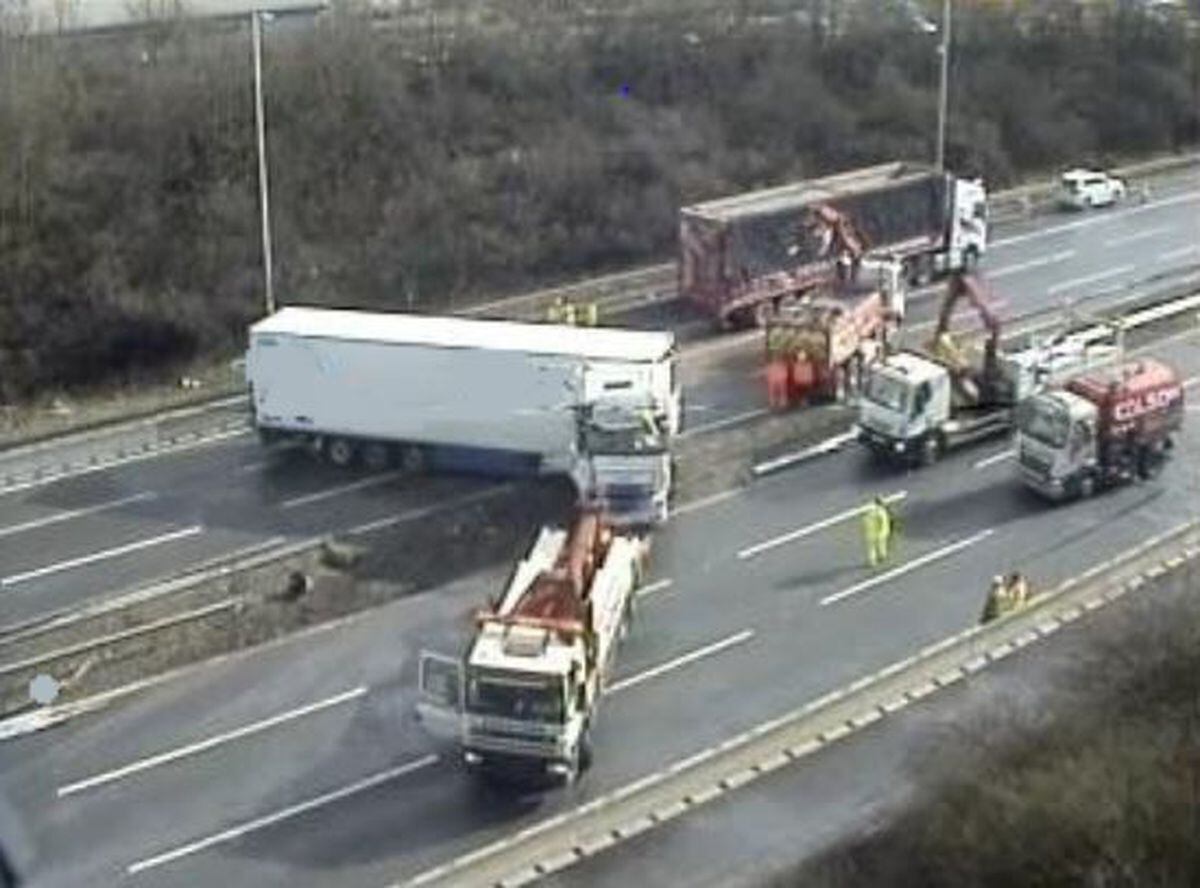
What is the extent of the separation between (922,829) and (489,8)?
3482 cm

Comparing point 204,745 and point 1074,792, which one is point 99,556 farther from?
point 1074,792

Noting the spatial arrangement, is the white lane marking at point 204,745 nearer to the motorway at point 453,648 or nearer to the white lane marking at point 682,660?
the motorway at point 453,648

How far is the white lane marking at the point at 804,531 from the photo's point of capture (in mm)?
26375

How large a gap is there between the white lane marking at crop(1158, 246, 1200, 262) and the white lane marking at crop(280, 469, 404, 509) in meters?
19.8

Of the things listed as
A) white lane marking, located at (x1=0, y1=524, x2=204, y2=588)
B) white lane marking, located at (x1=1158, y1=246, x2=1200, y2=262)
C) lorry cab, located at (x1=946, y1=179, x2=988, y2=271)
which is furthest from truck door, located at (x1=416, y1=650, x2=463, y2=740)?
white lane marking, located at (x1=1158, y1=246, x2=1200, y2=262)

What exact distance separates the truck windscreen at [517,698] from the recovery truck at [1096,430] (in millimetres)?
10769

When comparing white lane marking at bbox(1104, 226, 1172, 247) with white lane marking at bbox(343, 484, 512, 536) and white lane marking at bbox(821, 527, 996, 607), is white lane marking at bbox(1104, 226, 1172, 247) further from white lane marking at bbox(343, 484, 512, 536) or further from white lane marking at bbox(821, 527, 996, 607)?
white lane marking at bbox(343, 484, 512, 536)

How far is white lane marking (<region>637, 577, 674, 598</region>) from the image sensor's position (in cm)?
2506

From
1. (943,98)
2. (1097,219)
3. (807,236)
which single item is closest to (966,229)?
(807,236)

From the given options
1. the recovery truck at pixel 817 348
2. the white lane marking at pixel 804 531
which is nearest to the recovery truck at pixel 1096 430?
the white lane marking at pixel 804 531

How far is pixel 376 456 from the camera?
29078 mm

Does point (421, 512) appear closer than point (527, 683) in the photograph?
No

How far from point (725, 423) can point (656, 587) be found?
629cm

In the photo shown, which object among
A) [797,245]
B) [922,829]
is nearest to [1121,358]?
→ [797,245]
